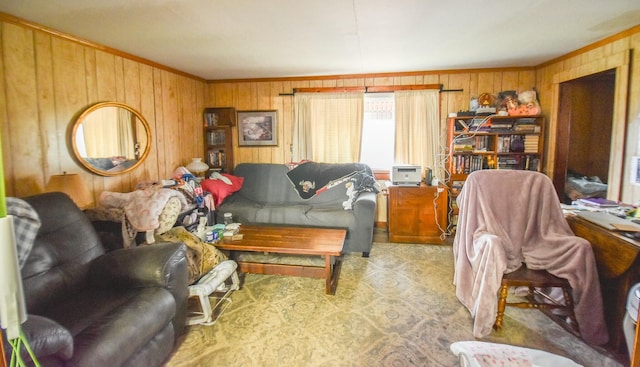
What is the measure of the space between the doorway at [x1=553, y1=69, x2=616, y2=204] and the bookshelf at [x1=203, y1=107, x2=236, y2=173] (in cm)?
422

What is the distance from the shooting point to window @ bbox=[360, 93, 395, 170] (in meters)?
4.33

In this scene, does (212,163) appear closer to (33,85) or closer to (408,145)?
(33,85)

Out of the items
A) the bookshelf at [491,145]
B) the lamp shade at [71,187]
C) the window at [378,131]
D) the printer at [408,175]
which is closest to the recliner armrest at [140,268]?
the lamp shade at [71,187]

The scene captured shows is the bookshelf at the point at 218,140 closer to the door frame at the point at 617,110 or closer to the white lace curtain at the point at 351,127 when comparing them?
the white lace curtain at the point at 351,127

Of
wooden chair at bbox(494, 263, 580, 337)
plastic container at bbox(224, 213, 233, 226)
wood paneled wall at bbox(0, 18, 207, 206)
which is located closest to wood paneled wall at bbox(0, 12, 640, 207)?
wood paneled wall at bbox(0, 18, 207, 206)

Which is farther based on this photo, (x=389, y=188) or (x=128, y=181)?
(x=389, y=188)

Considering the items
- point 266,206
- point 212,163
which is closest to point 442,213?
point 266,206

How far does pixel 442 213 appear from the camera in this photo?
12.4 ft

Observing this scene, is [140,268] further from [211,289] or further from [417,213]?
[417,213]

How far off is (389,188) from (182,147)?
2.75 meters

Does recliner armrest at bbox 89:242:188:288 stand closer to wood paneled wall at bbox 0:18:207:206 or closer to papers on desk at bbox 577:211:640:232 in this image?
wood paneled wall at bbox 0:18:207:206

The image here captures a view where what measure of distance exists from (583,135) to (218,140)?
4.77 metres

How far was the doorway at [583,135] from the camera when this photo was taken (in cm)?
351

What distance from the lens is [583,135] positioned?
3.69 m
